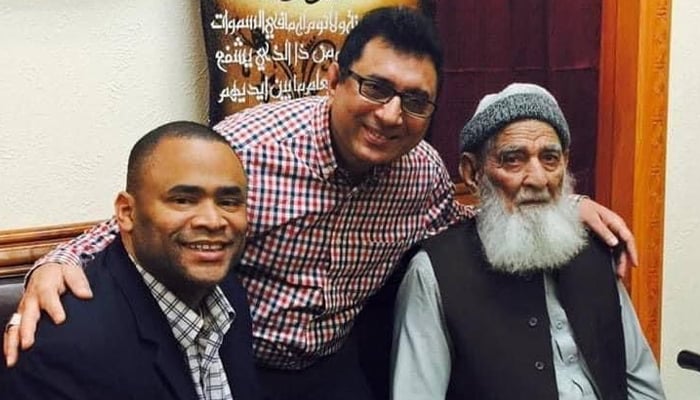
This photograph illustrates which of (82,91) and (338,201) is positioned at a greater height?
(82,91)

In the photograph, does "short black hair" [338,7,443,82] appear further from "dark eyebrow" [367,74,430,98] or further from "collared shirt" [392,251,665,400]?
"collared shirt" [392,251,665,400]

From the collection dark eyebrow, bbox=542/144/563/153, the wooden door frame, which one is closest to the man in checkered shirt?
dark eyebrow, bbox=542/144/563/153

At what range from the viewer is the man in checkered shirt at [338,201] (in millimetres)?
1802

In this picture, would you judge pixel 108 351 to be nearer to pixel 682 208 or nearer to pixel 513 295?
pixel 513 295

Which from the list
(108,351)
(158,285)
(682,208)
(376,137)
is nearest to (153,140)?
(158,285)

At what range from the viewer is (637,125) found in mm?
2721

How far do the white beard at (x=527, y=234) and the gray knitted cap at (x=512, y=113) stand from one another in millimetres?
97

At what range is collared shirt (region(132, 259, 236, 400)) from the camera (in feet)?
4.97

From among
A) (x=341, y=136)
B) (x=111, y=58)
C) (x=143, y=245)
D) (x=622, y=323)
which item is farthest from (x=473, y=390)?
(x=111, y=58)

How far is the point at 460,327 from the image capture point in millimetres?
1893

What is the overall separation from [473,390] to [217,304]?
0.61 meters

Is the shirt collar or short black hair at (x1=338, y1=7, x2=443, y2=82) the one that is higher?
short black hair at (x1=338, y1=7, x2=443, y2=82)

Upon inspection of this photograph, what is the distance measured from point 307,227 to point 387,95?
13.4 inches

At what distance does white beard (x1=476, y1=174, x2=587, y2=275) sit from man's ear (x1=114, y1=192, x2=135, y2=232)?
0.79 m
